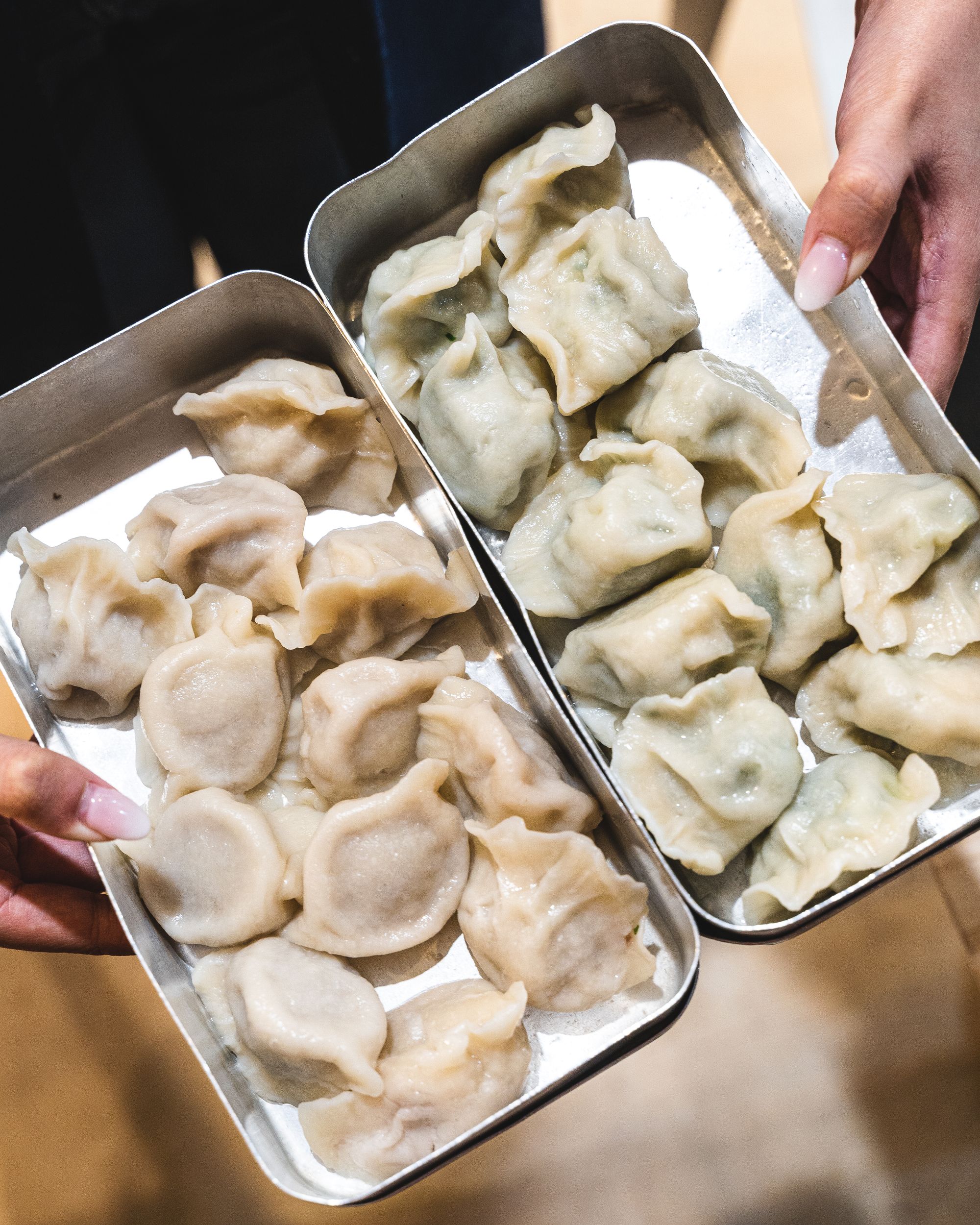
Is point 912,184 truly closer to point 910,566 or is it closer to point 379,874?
point 910,566

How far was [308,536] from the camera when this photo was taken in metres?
1.88

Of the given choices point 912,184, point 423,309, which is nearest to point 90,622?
point 423,309

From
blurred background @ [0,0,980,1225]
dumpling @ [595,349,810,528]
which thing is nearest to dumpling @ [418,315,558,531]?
dumpling @ [595,349,810,528]

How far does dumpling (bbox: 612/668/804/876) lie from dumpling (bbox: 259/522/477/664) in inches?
14.9

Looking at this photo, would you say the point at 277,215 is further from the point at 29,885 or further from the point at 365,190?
the point at 29,885

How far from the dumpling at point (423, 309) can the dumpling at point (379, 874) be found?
26.8 inches

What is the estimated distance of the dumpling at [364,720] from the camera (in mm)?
1611

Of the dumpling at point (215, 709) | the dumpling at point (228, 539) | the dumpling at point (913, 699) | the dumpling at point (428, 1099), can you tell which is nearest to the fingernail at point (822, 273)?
the dumpling at point (913, 699)

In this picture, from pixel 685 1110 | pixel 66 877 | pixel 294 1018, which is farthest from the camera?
pixel 685 1110

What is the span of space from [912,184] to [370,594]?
113 cm

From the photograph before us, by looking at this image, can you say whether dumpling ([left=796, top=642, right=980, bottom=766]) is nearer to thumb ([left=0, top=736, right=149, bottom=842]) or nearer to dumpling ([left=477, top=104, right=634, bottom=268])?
dumpling ([left=477, top=104, right=634, bottom=268])

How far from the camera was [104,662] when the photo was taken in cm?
169

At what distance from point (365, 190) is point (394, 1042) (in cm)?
140

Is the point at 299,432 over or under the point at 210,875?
over
